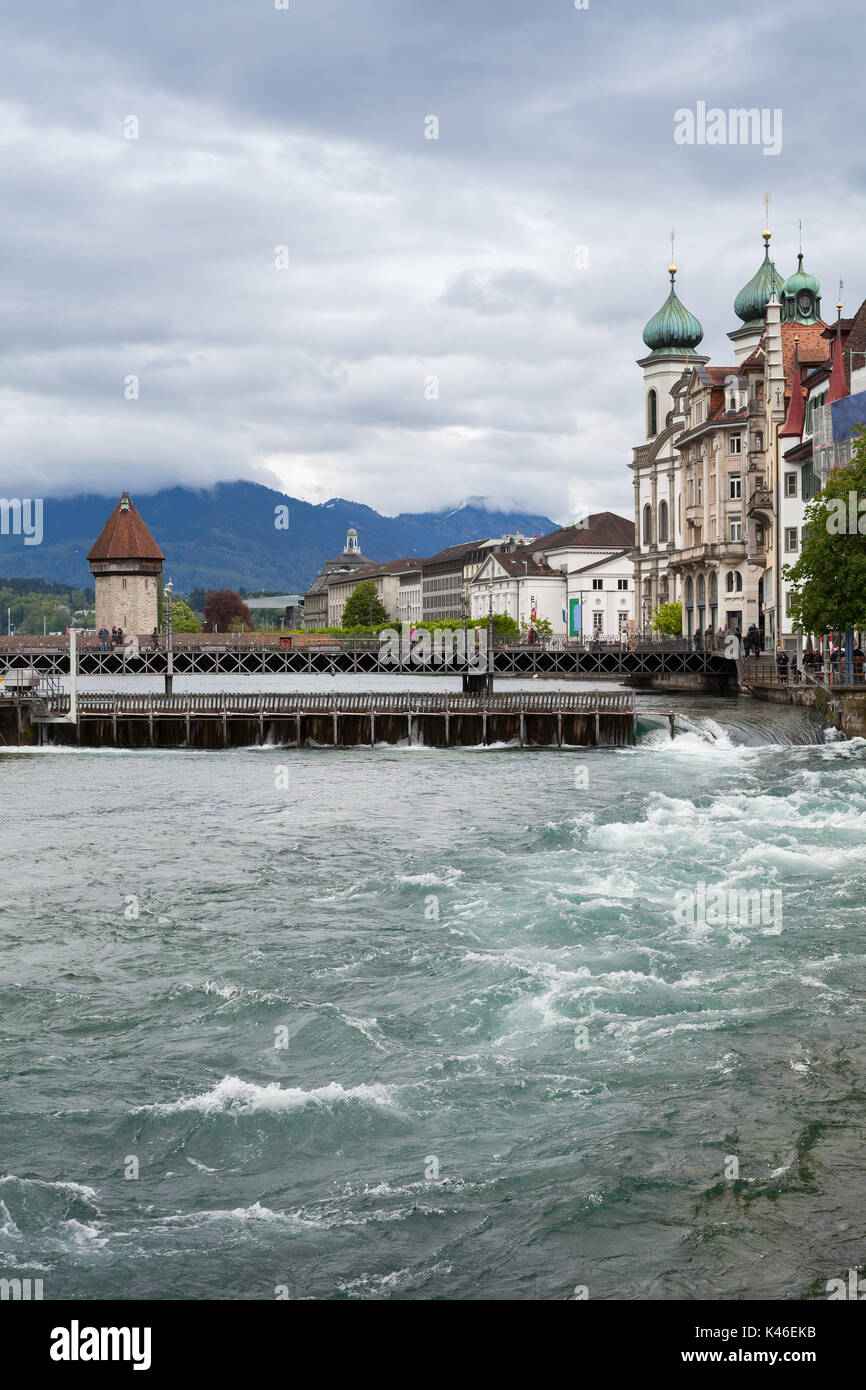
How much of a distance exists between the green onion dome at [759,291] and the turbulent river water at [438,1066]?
89.5 metres

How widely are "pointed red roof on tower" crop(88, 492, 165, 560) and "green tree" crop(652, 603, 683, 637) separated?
67.2m

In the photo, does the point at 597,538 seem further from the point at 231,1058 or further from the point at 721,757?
the point at 231,1058

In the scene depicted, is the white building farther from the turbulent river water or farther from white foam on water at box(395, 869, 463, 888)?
the turbulent river water

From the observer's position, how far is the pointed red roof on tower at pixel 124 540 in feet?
510

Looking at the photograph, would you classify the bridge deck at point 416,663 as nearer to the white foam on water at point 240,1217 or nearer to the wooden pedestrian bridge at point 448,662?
the wooden pedestrian bridge at point 448,662

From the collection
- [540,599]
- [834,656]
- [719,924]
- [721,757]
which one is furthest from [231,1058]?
[540,599]

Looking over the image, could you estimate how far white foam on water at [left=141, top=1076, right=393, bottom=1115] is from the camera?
11.1m

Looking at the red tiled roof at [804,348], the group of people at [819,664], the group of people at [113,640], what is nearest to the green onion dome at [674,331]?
the red tiled roof at [804,348]

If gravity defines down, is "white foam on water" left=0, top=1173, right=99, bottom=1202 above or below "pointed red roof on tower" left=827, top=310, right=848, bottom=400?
below

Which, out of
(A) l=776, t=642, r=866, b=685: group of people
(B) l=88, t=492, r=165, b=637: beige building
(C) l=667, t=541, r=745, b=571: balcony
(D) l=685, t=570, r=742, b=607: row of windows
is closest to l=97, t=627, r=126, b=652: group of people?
(B) l=88, t=492, r=165, b=637: beige building

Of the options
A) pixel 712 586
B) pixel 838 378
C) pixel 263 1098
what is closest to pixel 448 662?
pixel 712 586

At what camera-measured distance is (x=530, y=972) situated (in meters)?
15.3

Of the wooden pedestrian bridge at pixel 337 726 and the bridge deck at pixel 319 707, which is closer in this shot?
the wooden pedestrian bridge at pixel 337 726

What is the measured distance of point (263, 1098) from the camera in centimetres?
1131
